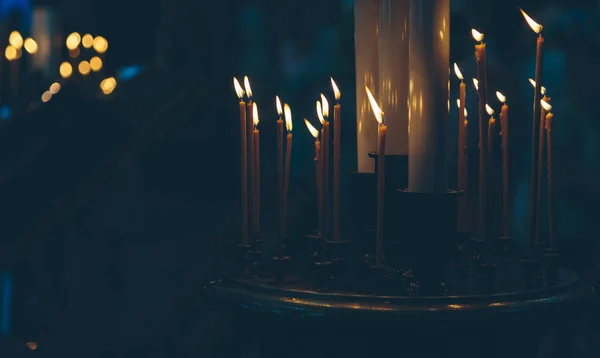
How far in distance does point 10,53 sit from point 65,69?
5.82 feet

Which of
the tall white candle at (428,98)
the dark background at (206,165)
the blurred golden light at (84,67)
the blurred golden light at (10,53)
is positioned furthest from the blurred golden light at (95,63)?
the tall white candle at (428,98)

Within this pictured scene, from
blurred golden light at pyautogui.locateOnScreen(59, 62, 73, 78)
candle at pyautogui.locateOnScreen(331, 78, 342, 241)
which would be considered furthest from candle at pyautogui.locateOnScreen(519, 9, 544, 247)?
blurred golden light at pyautogui.locateOnScreen(59, 62, 73, 78)

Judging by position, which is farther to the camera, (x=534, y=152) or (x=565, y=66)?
(x=565, y=66)

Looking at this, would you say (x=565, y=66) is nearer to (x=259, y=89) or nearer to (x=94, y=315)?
(x=259, y=89)

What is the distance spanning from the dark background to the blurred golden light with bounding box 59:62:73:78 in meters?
2.40

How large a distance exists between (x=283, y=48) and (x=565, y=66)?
1.80 metres

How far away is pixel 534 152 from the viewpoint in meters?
1.89

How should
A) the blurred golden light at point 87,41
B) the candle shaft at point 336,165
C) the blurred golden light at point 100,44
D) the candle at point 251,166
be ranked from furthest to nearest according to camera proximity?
the blurred golden light at point 87,41 → the blurred golden light at point 100,44 → the candle at point 251,166 → the candle shaft at point 336,165

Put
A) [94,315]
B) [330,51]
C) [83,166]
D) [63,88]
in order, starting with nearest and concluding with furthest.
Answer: [94,315] → [330,51] → [83,166] → [63,88]

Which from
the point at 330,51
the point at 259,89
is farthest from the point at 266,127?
the point at 330,51

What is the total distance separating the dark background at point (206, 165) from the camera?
2969 millimetres

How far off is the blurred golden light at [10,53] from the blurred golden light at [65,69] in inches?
49.4

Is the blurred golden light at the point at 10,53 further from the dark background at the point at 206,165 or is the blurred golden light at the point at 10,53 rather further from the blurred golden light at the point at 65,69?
the blurred golden light at the point at 65,69

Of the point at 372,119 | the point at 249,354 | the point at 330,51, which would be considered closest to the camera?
the point at 372,119
